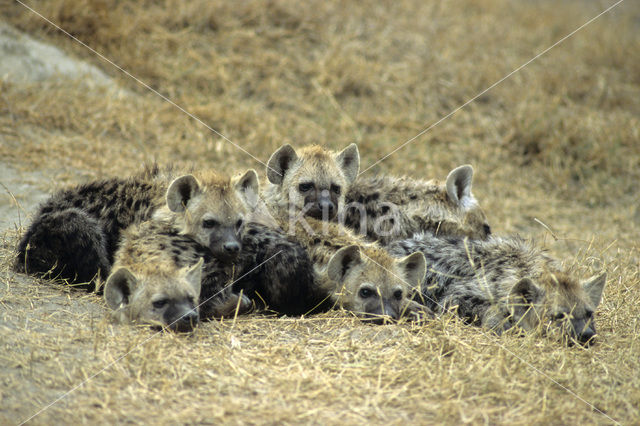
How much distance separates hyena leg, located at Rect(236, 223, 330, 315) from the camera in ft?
12.9

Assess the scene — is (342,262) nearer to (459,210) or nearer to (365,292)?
(365,292)

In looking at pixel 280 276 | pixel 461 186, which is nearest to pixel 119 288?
pixel 280 276

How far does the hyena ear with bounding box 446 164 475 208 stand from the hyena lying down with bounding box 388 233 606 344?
547 millimetres

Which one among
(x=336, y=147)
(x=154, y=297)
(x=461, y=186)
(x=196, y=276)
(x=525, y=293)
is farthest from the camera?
(x=336, y=147)

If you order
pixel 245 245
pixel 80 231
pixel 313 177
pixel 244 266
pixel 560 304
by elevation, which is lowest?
pixel 560 304

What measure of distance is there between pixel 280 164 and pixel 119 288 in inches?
69.7

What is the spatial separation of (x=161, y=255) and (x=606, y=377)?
89.2 inches

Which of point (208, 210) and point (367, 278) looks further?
point (208, 210)

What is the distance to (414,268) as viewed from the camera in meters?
4.00

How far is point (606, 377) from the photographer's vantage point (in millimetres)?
3189

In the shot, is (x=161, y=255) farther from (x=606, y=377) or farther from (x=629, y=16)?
(x=629, y=16)

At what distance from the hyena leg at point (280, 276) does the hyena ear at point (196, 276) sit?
0.42 metres

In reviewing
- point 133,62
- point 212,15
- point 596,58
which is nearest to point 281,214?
point 133,62

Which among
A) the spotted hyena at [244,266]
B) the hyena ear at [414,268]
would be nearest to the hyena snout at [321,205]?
the spotted hyena at [244,266]
